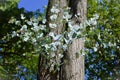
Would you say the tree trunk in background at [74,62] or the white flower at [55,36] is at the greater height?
the white flower at [55,36]

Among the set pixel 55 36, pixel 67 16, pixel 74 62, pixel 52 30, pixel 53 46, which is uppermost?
pixel 67 16

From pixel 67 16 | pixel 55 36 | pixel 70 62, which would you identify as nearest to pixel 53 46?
pixel 55 36

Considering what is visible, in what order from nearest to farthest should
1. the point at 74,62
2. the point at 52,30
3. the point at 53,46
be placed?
the point at 53,46
the point at 74,62
the point at 52,30

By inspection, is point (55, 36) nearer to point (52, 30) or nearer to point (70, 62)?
point (52, 30)

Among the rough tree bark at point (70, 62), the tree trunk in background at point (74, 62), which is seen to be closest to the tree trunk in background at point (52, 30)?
the rough tree bark at point (70, 62)

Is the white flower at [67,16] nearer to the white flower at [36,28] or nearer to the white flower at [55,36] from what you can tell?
the white flower at [55,36]

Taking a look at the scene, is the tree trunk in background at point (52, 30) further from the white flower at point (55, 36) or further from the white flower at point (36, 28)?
the white flower at point (36, 28)

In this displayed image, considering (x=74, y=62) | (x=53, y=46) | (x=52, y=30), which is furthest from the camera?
(x=52, y=30)

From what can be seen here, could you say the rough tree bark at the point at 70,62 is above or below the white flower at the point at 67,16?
below

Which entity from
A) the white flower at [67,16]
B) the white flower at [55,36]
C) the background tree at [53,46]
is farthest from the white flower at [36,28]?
the white flower at [67,16]

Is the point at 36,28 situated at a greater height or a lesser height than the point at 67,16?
lesser

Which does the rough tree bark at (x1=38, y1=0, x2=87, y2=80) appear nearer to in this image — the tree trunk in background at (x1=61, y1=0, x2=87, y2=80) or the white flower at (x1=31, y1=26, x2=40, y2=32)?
the tree trunk in background at (x1=61, y1=0, x2=87, y2=80)

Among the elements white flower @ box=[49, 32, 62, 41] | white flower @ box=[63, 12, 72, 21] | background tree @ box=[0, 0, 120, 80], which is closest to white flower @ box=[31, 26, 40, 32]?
background tree @ box=[0, 0, 120, 80]

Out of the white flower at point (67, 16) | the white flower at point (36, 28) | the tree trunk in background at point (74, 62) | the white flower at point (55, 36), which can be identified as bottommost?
the tree trunk in background at point (74, 62)
